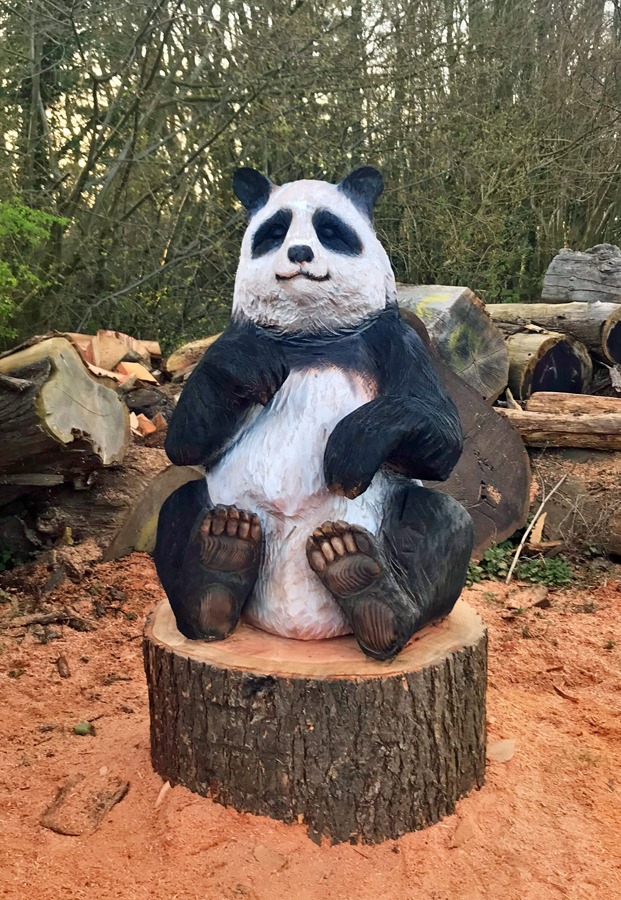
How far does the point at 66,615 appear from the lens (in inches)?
158

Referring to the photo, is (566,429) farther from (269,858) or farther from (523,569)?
(269,858)

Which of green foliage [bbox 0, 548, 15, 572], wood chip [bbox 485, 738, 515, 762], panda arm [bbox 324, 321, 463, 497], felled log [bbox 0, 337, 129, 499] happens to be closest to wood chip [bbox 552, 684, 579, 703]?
wood chip [bbox 485, 738, 515, 762]

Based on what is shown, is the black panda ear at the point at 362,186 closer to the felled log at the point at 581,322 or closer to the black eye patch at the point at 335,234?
the black eye patch at the point at 335,234

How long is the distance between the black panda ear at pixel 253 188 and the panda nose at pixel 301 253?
0.35 metres

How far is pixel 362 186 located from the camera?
8.04ft

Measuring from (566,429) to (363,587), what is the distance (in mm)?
3413

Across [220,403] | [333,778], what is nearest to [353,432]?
[220,403]

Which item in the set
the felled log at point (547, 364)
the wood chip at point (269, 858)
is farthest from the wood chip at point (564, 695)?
the felled log at point (547, 364)

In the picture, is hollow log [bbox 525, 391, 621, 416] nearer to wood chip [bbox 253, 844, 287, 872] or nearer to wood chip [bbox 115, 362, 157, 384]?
wood chip [bbox 115, 362, 157, 384]

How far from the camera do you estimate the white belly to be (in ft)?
7.30

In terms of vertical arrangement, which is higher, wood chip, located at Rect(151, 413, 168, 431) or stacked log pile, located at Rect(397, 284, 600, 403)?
stacked log pile, located at Rect(397, 284, 600, 403)

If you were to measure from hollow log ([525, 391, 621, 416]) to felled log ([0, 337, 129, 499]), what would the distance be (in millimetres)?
2866

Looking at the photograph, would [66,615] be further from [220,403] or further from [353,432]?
[353,432]

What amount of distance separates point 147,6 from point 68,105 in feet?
4.15
